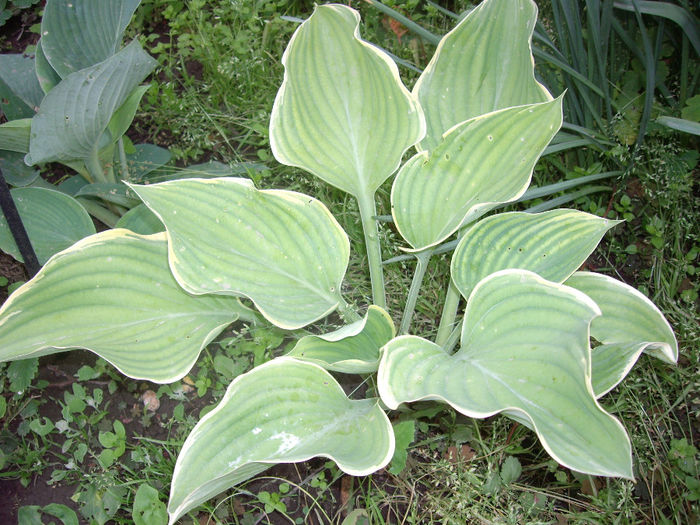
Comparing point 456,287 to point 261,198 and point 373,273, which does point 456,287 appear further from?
point 261,198

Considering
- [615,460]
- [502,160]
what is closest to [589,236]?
[502,160]

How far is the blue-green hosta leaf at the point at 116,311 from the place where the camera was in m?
1.08

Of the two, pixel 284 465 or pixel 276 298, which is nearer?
pixel 276 298

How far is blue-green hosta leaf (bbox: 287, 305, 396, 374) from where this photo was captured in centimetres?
114

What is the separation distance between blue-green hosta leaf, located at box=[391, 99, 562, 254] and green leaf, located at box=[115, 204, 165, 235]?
623mm

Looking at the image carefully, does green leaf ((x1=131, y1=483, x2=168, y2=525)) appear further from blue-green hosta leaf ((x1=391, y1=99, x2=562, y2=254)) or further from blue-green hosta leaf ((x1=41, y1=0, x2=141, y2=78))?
blue-green hosta leaf ((x1=41, y1=0, x2=141, y2=78))

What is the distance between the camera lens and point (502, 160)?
1.15 m

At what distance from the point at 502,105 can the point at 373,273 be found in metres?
0.45

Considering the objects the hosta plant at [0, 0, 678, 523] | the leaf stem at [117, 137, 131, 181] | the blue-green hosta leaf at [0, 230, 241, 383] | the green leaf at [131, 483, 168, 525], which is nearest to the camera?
the hosta plant at [0, 0, 678, 523]

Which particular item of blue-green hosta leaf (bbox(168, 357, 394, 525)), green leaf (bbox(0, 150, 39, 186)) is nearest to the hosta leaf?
blue-green hosta leaf (bbox(168, 357, 394, 525))

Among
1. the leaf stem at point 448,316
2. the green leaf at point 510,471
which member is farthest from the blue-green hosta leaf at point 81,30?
the green leaf at point 510,471

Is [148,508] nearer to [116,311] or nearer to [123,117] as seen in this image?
[116,311]

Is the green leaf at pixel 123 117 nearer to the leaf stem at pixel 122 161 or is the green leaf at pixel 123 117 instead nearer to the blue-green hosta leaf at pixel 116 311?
the leaf stem at pixel 122 161

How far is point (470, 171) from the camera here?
1183 millimetres
